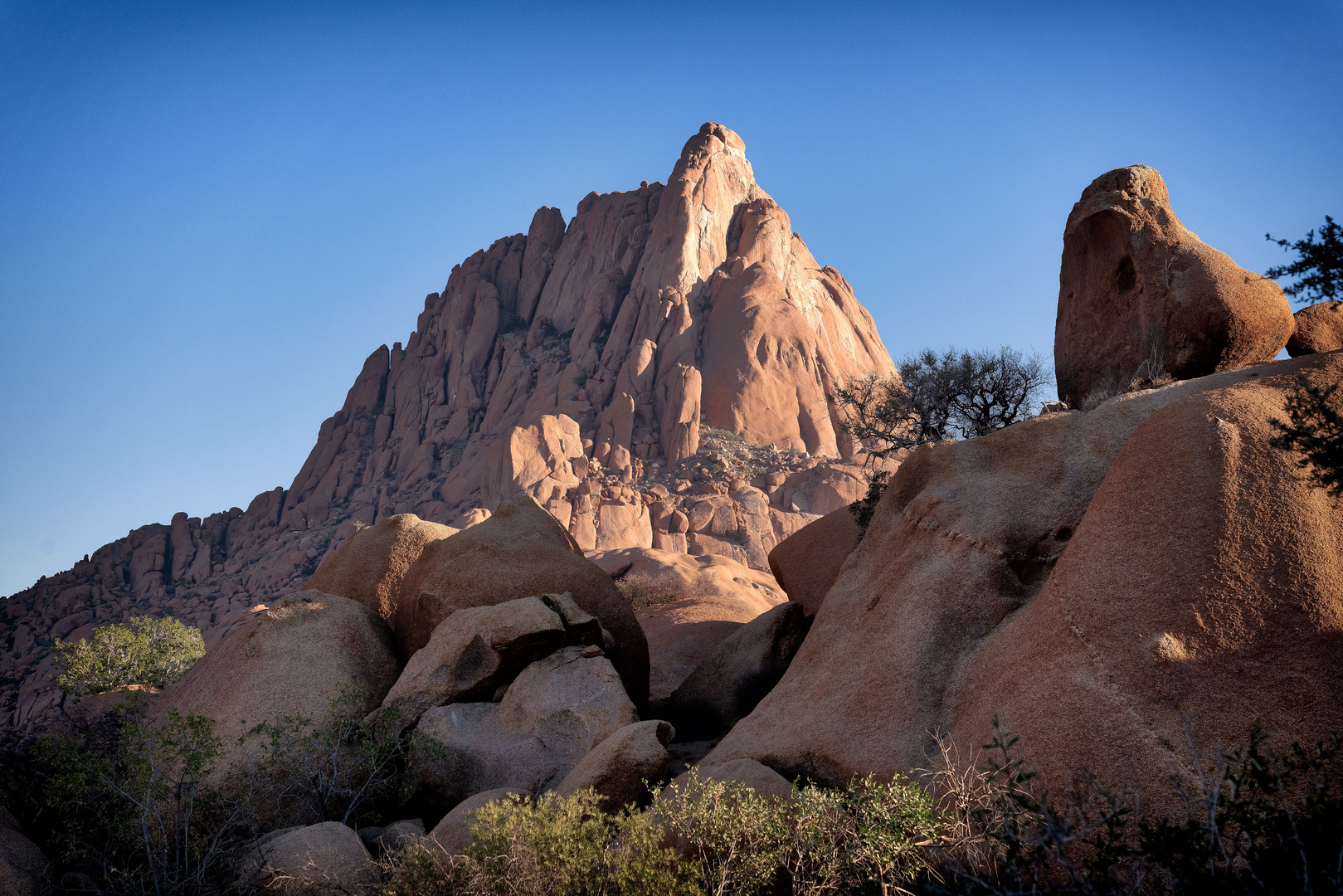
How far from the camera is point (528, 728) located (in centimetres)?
990

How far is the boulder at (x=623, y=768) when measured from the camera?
7605 millimetres

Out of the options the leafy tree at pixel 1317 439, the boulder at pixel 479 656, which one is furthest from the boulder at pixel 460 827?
the leafy tree at pixel 1317 439

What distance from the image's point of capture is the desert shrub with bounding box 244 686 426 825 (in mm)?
8992

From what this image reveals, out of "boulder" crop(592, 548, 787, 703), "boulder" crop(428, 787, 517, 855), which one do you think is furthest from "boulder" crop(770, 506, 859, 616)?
"boulder" crop(428, 787, 517, 855)

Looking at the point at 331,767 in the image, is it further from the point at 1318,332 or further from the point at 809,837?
the point at 1318,332

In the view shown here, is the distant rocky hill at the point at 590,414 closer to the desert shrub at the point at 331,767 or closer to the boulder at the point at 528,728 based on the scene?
the desert shrub at the point at 331,767

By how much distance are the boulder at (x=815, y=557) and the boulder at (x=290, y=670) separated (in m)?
7.94

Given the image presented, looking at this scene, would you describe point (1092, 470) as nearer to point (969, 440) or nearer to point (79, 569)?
point (969, 440)

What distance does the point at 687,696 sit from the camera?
43.7ft

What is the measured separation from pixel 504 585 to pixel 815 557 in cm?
670

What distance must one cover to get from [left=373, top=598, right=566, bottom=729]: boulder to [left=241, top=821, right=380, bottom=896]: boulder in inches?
125

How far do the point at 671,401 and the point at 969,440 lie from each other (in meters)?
49.6

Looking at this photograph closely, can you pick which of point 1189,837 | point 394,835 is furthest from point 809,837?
point 394,835

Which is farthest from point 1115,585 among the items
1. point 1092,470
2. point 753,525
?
point 753,525
